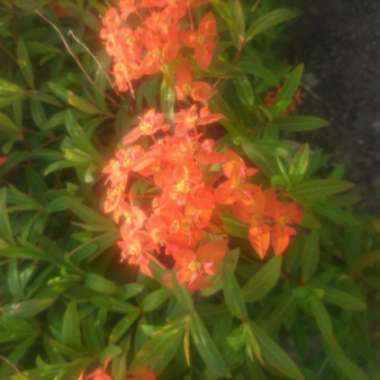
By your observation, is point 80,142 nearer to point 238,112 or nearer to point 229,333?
point 238,112

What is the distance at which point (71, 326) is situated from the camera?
6.17 ft

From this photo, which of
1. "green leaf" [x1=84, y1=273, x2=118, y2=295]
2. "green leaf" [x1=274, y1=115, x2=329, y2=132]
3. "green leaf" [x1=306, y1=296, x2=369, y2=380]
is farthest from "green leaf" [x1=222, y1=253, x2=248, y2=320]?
"green leaf" [x1=274, y1=115, x2=329, y2=132]

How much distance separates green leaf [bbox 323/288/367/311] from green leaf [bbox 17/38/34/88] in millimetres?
1478

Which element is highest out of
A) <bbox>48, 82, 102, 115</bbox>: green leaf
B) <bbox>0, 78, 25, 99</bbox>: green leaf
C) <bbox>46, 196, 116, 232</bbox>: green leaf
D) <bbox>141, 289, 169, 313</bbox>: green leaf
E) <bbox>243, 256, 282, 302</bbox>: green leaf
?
<bbox>0, 78, 25, 99</bbox>: green leaf

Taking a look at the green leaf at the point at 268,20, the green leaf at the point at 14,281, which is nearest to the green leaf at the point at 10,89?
the green leaf at the point at 14,281

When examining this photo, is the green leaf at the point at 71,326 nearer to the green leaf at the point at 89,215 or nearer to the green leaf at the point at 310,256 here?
the green leaf at the point at 89,215

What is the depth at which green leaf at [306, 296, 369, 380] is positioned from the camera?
1705 millimetres

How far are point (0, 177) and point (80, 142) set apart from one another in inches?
20.2

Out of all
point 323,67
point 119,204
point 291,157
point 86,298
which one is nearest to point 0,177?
point 86,298

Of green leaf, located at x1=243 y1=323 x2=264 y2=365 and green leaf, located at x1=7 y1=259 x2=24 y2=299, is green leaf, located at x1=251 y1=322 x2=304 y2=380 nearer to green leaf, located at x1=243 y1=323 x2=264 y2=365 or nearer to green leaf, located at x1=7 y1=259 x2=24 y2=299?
green leaf, located at x1=243 y1=323 x2=264 y2=365

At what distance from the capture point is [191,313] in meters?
1.71

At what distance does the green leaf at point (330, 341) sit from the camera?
1705 millimetres

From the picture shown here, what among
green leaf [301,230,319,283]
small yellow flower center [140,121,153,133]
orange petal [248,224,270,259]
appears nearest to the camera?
orange petal [248,224,270,259]

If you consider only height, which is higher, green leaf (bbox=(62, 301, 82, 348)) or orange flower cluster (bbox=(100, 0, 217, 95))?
orange flower cluster (bbox=(100, 0, 217, 95))
